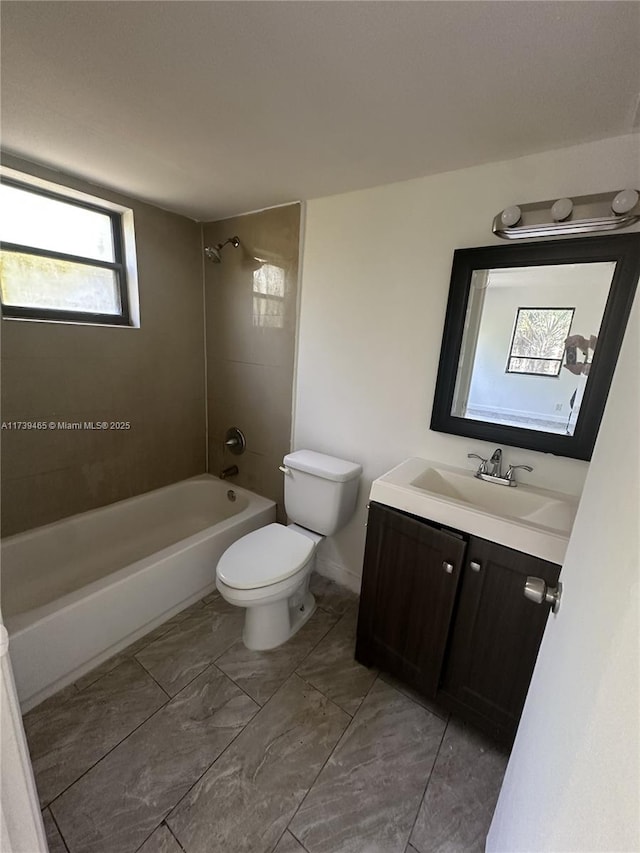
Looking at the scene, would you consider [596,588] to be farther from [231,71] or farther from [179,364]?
[179,364]

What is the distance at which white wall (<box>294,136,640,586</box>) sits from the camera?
134 centimetres

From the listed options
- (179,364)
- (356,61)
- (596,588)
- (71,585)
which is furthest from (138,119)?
(71,585)

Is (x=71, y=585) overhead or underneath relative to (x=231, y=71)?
underneath

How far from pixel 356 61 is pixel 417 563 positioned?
158 centimetres

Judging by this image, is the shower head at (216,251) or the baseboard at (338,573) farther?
the shower head at (216,251)

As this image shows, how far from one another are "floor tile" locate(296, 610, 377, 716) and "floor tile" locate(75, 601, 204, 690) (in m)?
0.70

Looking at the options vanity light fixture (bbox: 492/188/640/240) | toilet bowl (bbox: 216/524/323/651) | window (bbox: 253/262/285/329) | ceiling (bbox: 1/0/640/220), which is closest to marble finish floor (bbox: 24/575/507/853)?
toilet bowl (bbox: 216/524/323/651)

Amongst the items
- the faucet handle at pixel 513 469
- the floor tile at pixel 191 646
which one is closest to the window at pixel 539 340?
the faucet handle at pixel 513 469

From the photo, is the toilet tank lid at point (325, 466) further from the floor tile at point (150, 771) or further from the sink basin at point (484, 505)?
the floor tile at point (150, 771)

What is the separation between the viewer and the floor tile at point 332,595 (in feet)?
6.47

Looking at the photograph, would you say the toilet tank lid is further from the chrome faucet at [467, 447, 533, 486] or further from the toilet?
the chrome faucet at [467, 447, 533, 486]

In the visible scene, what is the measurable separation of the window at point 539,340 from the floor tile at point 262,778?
1599 mm

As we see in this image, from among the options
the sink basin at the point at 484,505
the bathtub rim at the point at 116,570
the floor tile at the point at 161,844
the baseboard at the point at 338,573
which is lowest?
the floor tile at the point at 161,844

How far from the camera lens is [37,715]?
1333mm
